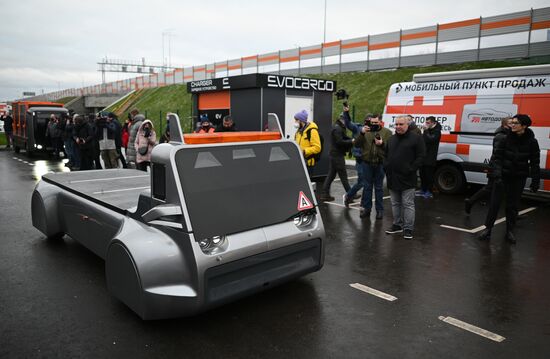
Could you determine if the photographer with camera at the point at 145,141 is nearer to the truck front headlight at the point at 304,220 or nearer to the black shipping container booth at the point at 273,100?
the black shipping container booth at the point at 273,100

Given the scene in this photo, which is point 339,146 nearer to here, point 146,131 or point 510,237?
point 510,237

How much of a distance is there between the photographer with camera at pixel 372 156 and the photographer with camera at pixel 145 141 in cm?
420

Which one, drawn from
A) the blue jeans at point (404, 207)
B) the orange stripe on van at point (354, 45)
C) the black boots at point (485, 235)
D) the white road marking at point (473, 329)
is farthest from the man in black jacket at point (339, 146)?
the orange stripe on van at point (354, 45)

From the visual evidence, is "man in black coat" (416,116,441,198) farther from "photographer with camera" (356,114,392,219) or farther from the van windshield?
the van windshield

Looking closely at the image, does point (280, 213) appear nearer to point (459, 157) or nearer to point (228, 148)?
point (228, 148)

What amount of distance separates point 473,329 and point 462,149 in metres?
6.36

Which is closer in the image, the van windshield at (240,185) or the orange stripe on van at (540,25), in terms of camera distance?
the van windshield at (240,185)

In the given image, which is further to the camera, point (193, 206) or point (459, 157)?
point (459, 157)

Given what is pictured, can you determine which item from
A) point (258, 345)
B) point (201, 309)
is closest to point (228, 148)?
point (201, 309)

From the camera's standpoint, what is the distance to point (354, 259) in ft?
17.7

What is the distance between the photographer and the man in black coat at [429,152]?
8.98 metres

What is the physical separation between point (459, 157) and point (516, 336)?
6368mm

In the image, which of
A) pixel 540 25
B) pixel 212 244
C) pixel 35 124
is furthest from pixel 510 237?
pixel 540 25

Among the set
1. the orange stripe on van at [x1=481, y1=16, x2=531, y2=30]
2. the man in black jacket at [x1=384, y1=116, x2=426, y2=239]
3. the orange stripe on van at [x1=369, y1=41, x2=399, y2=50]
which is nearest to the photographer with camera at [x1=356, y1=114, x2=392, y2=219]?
the man in black jacket at [x1=384, y1=116, x2=426, y2=239]
